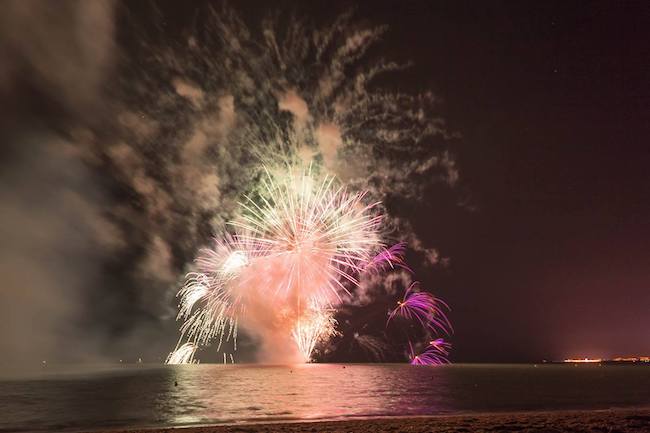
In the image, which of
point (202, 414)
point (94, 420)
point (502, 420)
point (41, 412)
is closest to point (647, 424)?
point (502, 420)

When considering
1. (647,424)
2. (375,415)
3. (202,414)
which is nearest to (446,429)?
(375,415)

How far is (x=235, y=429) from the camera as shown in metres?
22.9

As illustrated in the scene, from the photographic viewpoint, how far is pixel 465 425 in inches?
903

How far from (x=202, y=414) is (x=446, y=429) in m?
16.9

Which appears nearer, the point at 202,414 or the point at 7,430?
the point at 7,430

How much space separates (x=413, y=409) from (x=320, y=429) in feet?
43.8

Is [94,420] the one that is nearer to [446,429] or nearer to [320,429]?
[320,429]

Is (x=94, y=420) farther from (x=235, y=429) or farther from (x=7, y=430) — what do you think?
(x=235, y=429)

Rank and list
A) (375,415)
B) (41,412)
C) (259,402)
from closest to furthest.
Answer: (375,415) < (41,412) < (259,402)

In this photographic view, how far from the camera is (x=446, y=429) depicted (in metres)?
21.4

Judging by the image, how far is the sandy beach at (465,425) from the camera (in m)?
21.6

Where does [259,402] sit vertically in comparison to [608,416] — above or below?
above

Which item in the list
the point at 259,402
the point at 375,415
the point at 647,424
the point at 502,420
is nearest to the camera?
the point at 647,424

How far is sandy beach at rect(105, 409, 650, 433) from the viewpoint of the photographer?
70.8 ft
